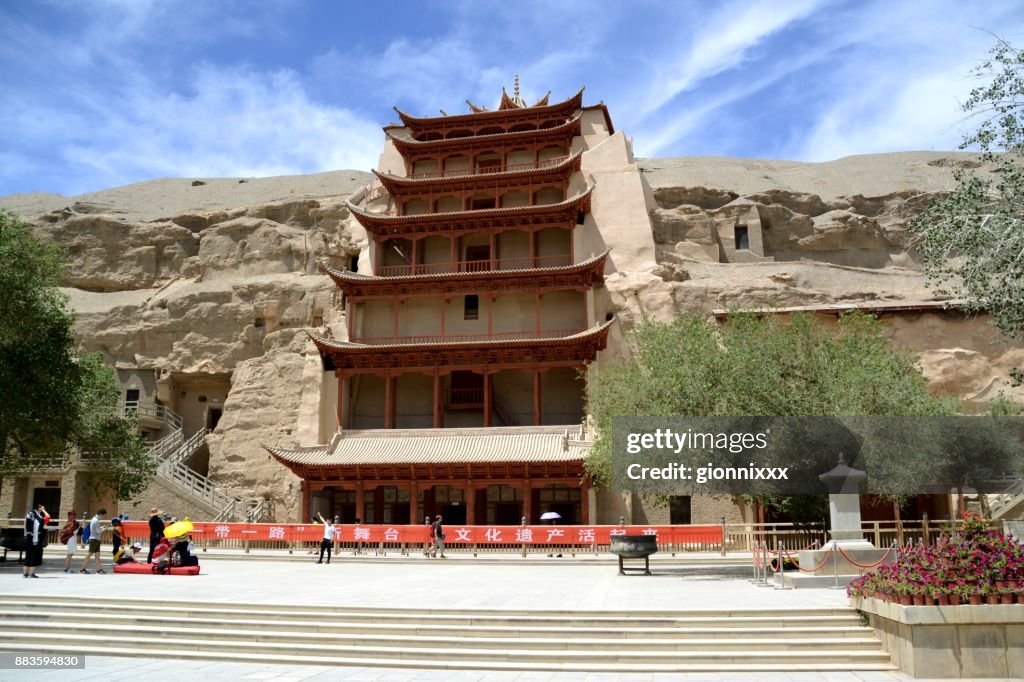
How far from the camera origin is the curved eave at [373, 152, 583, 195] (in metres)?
39.2

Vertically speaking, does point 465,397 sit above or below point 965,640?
above

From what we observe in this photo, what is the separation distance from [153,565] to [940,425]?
19.0 metres

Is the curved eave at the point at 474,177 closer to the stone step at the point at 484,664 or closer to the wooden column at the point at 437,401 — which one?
the wooden column at the point at 437,401

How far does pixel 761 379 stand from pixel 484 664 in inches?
464

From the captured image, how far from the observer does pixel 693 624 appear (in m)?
11.2

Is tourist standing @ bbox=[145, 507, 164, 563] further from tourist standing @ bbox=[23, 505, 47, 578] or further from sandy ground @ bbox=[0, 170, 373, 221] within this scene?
sandy ground @ bbox=[0, 170, 373, 221]

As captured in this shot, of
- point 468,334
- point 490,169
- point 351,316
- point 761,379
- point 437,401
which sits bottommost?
point 761,379

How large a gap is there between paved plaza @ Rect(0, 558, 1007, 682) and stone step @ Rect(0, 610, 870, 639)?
2.07 ft

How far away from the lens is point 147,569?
18375mm

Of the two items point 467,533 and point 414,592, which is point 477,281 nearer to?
point 467,533

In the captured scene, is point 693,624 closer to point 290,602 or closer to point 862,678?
Answer: point 862,678

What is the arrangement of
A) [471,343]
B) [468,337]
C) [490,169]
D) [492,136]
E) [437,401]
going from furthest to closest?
1. [490,169]
2. [492,136]
3. [468,337]
4. [437,401]
5. [471,343]

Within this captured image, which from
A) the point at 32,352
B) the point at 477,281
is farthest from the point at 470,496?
the point at 32,352

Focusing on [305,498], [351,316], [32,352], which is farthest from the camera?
[351,316]
